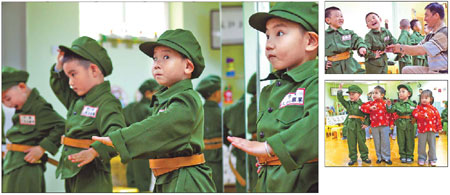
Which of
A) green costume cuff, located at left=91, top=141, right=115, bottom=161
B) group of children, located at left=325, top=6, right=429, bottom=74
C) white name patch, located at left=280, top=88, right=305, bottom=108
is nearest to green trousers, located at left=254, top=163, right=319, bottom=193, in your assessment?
white name patch, located at left=280, top=88, right=305, bottom=108

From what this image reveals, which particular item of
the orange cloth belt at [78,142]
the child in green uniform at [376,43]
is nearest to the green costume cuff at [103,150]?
the orange cloth belt at [78,142]

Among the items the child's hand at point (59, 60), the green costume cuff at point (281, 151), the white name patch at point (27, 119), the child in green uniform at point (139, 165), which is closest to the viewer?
the green costume cuff at point (281, 151)

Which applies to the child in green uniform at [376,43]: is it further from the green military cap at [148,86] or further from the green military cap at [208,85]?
the green military cap at [148,86]

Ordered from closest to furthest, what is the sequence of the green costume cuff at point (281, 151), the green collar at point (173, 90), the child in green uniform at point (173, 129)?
the green costume cuff at point (281, 151) < the child in green uniform at point (173, 129) < the green collar at point (173, 90)

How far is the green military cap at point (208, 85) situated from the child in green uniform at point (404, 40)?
84 centimetres

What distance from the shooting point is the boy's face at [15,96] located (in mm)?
3098

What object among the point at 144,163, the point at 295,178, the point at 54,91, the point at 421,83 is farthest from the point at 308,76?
the point at 54,91

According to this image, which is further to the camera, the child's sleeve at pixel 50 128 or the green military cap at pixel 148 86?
the green military cap at pixel 148 86

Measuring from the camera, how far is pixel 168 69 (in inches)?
96.5

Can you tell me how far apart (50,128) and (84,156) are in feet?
1.59

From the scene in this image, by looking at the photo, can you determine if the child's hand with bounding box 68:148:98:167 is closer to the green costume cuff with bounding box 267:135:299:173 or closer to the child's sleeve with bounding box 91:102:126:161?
the child's sleeve with bounding box 91:102:126:161

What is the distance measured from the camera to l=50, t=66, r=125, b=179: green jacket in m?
2.73

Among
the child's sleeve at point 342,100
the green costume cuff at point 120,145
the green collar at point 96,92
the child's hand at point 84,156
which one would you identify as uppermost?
the green collar at point 96,92

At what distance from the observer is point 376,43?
2500 mm
